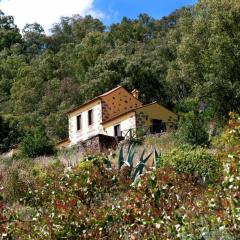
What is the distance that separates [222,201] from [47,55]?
6684 cm

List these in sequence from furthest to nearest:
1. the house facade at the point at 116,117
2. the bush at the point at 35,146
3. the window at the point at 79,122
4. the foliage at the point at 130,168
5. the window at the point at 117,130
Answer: the window at the point at 79,122 < the window at the point at 117,130 < the house facade at the point at 116,117 < the bush at the point at 35,146 < the foliage at the point at 130,168

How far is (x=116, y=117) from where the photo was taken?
125 ft

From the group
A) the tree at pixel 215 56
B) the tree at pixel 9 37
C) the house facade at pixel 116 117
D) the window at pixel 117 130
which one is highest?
the tree at pixel 9 37

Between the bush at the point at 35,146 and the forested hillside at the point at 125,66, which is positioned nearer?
the bush at the point at 35,146

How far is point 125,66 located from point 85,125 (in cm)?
897

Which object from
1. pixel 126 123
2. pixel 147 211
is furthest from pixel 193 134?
pixel 147 211

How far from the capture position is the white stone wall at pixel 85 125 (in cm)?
3994

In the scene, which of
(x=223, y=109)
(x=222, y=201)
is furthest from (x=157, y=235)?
(x=223, y=109)

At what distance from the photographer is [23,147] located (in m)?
31.8

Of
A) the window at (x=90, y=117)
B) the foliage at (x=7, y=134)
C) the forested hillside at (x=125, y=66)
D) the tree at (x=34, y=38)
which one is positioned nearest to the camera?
the forested hillside at (x=125, y=66)

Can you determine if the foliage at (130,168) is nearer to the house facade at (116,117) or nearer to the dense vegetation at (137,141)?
the dense vegetation at (137,141)

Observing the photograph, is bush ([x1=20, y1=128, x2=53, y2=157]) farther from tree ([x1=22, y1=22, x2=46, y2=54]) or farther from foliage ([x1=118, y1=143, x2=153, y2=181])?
tree ([x1=22, y1=22, x2=46, y2=54])

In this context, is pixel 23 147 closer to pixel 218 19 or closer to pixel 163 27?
pixel 218 19

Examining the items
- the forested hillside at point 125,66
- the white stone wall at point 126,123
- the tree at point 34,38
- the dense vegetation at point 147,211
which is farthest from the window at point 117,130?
the tree at point 34,38
